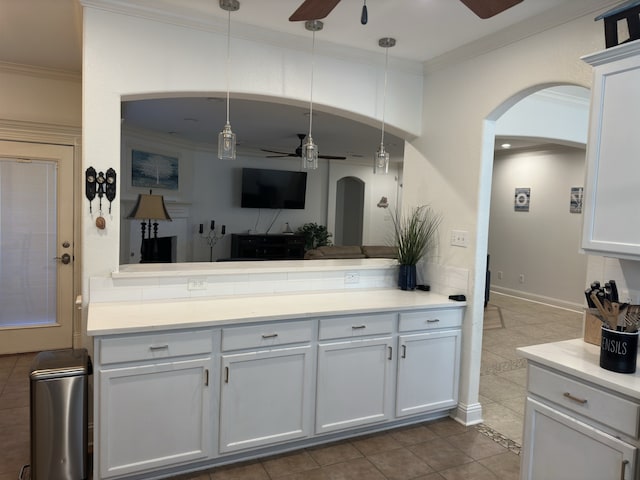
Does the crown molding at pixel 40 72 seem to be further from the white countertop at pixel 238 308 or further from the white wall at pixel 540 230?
the white wall at pixel 540 230

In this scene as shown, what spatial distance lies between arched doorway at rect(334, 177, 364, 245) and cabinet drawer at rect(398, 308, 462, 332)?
7.66 m

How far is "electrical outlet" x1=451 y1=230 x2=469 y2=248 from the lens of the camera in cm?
318

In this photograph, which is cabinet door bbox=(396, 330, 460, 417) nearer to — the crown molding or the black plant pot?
the black plant pot

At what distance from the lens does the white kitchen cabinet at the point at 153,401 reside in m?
2.21

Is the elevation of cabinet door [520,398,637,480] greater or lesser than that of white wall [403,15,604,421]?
lesser

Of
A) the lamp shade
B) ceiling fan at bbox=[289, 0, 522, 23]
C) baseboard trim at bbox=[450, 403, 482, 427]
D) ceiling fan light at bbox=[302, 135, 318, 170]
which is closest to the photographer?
ceiling fan at bbox=[289, 0, 522, 23]

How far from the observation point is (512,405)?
3.50 metres

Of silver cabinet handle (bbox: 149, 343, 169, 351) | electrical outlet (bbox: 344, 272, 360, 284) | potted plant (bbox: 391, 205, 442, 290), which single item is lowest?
silver cabinet handle (bbox: 149, 343, 169, 351)

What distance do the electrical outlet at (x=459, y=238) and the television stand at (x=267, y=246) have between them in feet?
19.2

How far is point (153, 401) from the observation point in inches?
90.0

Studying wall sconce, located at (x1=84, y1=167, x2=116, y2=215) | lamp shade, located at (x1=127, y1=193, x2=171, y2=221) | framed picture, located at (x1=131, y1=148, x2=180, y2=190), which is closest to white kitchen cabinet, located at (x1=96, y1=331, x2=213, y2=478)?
wall sconce, located at (x1=84, y1=167, x2=116, y2=215)

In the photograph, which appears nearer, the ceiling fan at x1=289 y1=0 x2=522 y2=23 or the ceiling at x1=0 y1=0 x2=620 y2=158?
the ceiling fan at x1=289 y1=0 x2=522 y2=23

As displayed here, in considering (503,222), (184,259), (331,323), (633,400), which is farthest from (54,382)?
(503,222)

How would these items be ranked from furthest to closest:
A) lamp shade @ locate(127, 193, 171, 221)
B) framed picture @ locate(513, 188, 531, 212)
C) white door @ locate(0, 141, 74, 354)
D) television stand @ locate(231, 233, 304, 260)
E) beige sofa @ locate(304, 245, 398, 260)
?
television stand @ locate(231, 233, 304, 260)
framed picture @ locate(513, 188, 531, 212)
beige sofa @ locate(304, 245, 398, 260)
white door @ locate(0, 141, 74, 354)
lamp shade @ locate(127, 193, 171, 221)
